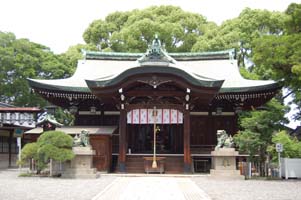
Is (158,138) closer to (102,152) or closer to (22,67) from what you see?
(102,152)

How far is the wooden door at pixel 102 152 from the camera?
65.0ft

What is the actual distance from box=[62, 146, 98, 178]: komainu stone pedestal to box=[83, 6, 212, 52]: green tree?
21.0 meters

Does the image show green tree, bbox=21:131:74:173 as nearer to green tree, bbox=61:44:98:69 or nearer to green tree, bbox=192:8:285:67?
green tree, bbox=192:8:285:67

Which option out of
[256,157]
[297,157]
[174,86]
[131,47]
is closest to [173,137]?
[174,86]

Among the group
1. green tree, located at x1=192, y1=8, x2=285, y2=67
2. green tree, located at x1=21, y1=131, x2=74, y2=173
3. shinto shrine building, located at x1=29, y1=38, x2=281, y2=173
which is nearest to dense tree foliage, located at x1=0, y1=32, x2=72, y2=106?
shinto shrine building, located at x1=29, y1=38, x2=281, y2=173

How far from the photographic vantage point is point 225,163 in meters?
17.0

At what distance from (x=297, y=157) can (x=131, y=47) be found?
73.3 feet

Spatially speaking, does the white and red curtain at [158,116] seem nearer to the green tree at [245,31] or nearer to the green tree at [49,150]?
the green tree at [49,150]

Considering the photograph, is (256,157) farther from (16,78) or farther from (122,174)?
(16,78)

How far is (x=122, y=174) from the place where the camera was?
1850 cm

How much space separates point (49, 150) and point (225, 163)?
24.8 ft

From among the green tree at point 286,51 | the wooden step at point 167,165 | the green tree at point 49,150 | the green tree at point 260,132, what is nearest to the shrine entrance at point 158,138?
the wooden step at point 167,165

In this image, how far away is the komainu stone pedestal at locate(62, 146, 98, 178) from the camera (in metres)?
16.4

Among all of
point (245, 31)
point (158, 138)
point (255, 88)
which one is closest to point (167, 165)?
point (158, 138)
